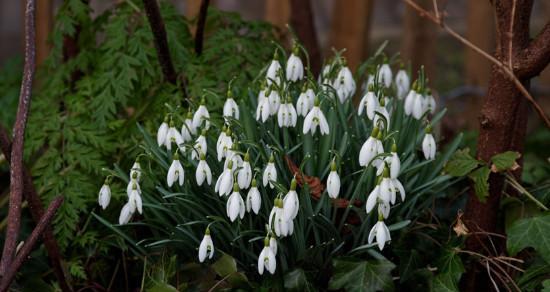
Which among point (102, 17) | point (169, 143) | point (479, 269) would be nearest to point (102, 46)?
point (102, 17)

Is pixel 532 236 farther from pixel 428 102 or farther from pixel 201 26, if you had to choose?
pixel 201 26

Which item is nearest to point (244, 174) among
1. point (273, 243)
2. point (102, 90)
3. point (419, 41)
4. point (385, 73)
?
point (273, 243)

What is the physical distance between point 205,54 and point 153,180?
0.63 meters

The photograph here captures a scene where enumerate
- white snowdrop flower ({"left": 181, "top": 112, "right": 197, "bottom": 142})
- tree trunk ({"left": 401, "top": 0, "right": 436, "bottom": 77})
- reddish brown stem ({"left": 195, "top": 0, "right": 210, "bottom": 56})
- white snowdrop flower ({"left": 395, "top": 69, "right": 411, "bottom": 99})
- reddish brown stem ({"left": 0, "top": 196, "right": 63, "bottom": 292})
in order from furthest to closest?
tree trunk ({"left": 401, "top": 0, "right": 436, "bottom": 77}), reddish brown stem ({"left": 195, "top": 0, "right": 210, "bottom": 56}), white snowdrop flower ({"left": 395, "top": 69, "right": 411, "bottom": 99}), white snowdrop flower ({"left": 181, "top": 112, "right": 197, "bottom": 142}), reddish brown stem ({"left": 0, "top": 196, "right": 63, "bottom": 292})

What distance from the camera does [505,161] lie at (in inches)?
82.1

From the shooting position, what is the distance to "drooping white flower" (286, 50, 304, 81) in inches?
88.0

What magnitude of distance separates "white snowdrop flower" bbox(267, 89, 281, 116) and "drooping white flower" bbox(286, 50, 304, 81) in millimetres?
155

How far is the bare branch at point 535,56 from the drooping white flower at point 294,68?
0.62 metres

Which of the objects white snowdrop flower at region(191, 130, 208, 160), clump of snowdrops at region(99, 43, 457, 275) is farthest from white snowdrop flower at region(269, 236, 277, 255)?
white snowdrop flower at region(191, 130, 208, 160)

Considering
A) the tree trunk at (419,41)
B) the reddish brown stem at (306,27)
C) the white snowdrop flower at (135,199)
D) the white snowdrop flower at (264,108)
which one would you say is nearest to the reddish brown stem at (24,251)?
the white snowdrop flower at (135,199)

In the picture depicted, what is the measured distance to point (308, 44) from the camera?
3.43m

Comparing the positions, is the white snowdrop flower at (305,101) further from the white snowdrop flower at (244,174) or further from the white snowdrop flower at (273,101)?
the white snowdrop flower at (244,174)

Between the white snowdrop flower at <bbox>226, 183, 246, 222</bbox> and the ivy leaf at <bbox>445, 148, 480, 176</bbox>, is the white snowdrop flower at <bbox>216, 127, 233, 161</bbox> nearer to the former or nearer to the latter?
the white snowdrop flower at <bbox>226, 183, 246, 222</bbox>

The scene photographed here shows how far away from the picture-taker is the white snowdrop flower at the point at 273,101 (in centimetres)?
211
